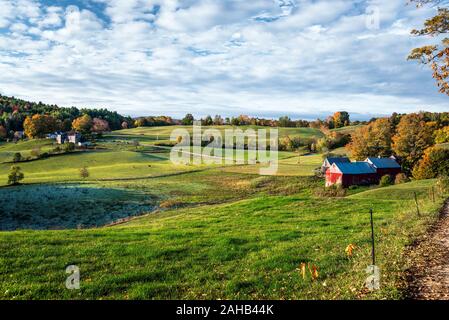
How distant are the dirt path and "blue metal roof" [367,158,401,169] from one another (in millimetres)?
62089

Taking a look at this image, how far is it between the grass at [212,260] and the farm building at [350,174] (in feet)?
152

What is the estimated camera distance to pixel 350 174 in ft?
228

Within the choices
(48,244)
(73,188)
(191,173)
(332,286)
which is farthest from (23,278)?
(191,173)

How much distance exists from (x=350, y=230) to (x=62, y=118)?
666ft

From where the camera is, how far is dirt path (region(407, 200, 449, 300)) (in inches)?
367

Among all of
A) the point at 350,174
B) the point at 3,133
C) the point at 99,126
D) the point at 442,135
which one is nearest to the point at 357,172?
the point at 350,174

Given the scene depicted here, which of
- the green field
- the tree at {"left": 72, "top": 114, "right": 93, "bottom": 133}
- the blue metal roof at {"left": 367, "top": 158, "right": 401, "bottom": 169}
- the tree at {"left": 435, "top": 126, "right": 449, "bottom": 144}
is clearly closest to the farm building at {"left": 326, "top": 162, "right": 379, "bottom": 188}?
the blue metal roof at {"left": 367, "top": 158, "right": 401, "bottom": 169}

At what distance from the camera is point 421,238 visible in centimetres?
1557

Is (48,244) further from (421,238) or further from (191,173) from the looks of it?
(191,173)

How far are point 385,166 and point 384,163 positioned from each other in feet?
3.45

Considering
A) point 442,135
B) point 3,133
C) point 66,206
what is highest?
point 3,133

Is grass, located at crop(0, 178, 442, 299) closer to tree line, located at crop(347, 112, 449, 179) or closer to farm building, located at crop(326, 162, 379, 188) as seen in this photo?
farm building, located at crop(326, 162, 379, 188)

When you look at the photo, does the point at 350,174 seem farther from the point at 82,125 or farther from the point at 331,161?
the point at 82,125

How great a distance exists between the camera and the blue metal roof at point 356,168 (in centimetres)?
6931
